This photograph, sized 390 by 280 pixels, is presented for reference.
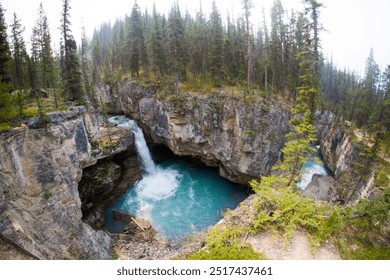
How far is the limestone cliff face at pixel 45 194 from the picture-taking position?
11258mm

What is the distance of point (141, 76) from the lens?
36031 millimetres

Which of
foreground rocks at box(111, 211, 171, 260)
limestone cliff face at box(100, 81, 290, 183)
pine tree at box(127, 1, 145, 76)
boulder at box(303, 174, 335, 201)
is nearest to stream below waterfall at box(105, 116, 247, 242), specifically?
foreground rocks at box(111, 211, 171, 260)

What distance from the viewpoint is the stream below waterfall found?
21328 millimetres

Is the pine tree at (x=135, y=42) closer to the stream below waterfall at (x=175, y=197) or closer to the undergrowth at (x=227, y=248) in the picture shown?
the stream below waterfall at (x=175, y=197)

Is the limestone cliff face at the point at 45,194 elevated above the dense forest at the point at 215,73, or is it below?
below

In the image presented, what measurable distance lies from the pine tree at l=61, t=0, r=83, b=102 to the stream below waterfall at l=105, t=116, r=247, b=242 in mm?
11568

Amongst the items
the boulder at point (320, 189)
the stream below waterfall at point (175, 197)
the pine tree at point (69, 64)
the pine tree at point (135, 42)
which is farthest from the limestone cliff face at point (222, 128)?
the pine tree at point (69, 64)

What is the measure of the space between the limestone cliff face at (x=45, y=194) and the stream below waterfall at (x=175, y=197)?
5819 millimetres

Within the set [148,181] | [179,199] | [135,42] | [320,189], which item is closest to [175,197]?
[179,199]

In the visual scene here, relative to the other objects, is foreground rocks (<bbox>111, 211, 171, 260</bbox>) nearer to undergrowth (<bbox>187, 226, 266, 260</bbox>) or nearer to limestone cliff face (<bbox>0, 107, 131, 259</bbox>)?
limestone cliff face (<bbox>0, 107, 131, 259</bbox>)

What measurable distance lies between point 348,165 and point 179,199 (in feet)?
67.1

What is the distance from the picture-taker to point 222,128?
2700 cm

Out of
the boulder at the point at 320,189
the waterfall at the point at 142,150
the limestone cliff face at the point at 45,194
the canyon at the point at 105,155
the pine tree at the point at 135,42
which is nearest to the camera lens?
the limestone cliff face at the point at 45,194

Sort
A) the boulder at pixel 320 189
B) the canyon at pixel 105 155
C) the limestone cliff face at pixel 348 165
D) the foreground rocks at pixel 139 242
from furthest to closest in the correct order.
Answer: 1. the boulder at pixel 320 189
2. the limestone cliff face at pixel 348 165
3. the foreground rocks at pixel 139 242
4. the canyon at pixel 105 155
